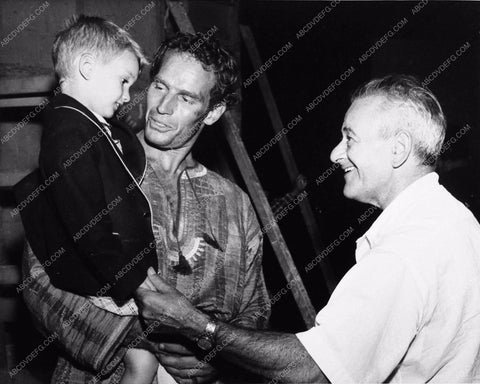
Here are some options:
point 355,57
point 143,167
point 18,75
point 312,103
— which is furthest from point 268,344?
point 355,57

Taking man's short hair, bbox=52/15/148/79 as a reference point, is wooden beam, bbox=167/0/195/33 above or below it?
above

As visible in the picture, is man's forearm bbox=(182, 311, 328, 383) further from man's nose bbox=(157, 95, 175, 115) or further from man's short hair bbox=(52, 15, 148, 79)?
man's short hair bbox=(52, 15, 148, 79)

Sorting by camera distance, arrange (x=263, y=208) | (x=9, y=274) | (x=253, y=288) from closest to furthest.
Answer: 1. (x=253, y=288)
2. (x=9, y=274)
3. (x=263, y=208)

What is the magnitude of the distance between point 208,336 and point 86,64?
4.23ft

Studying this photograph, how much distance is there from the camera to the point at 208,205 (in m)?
2.57

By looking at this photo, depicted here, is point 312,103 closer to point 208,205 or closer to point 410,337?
point 208,205

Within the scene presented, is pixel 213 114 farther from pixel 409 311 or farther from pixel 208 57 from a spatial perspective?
pixel 409 311

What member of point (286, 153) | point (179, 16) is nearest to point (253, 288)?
point (179, 16)

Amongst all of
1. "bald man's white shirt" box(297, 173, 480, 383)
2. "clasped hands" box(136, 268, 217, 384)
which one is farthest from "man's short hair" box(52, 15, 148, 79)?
"bald man's white shirt" box(297, 173, 480, 383)

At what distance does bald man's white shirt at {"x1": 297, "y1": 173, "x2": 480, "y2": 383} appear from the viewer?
157 cm

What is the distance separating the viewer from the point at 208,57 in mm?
2613

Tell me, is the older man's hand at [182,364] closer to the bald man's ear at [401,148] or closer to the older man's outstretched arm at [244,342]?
the older man's outstretched arm at [244,342]

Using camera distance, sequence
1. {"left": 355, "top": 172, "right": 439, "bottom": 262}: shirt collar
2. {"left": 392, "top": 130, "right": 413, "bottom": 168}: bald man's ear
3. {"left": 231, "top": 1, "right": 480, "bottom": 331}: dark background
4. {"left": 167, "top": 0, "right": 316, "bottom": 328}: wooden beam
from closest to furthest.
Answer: {"left": 355, "top": 172, "right": 439, "bottom": 262}: shirt collar < {"left": 392, "top": 130, "right": 413, "bottom": 168}: bald man's ear < {"left": 167, "top": 0, "right": 316, "bottom": 328}: wooden beam < {"left": 231, "top": 1, "right": 480, "bottom": 331}: dark background

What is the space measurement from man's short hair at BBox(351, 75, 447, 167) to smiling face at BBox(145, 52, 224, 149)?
966 mm
